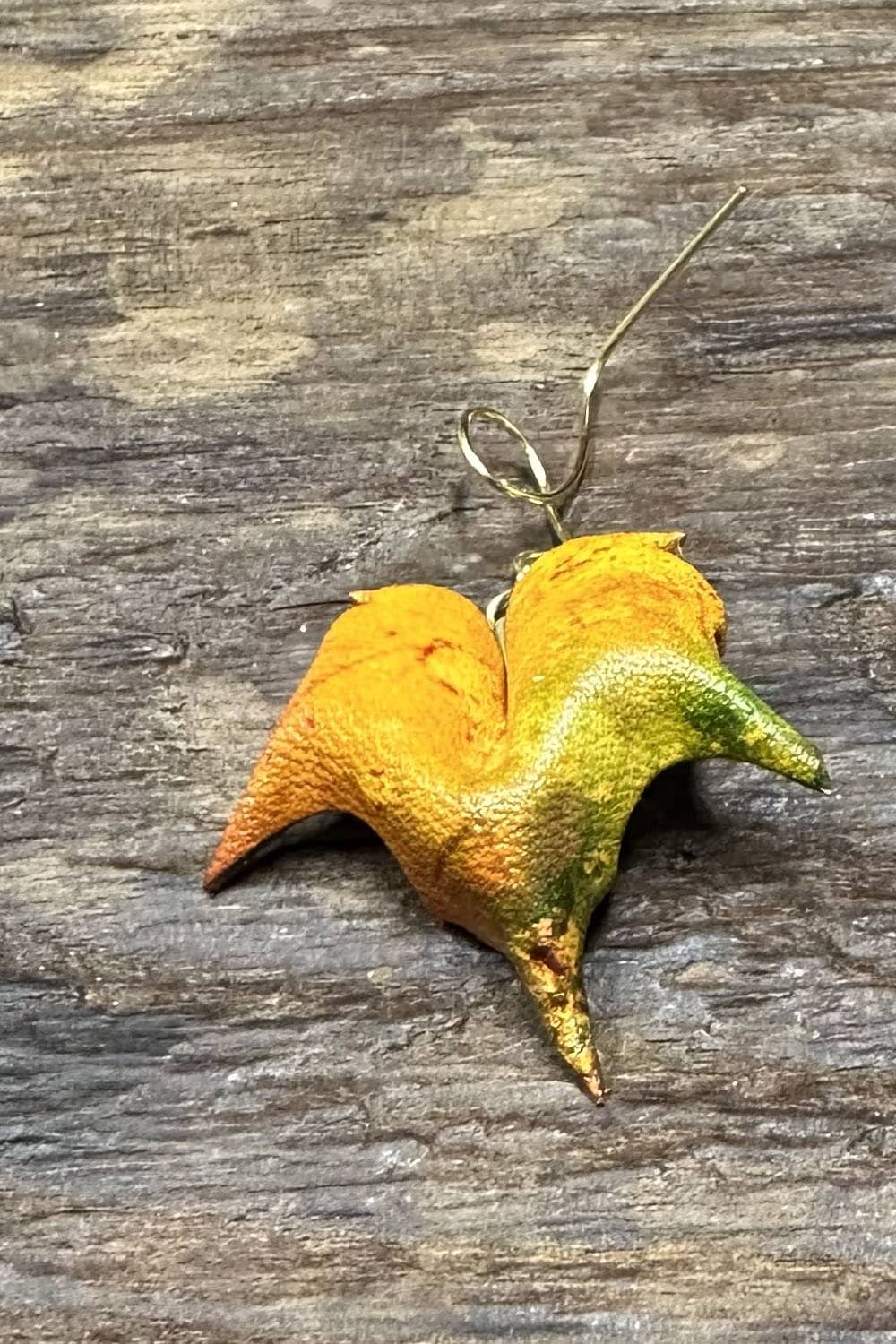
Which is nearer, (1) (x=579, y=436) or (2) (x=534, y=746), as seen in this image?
(2) (x=534, y=746)

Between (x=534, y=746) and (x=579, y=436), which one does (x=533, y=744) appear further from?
(x=579, y=436)

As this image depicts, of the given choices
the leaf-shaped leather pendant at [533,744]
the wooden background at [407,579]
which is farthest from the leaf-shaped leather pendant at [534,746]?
the wooden background at [407,579]

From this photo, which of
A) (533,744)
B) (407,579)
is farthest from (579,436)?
(533,744)

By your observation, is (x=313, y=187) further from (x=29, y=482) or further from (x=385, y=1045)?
(x=385, y=1045)

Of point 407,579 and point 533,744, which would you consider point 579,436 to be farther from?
point 533,744

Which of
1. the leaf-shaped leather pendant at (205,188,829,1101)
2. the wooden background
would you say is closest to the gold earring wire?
the wooden background

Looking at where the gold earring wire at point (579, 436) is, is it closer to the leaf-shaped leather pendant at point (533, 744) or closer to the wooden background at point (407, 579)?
the wooden background at point (407, 579)
